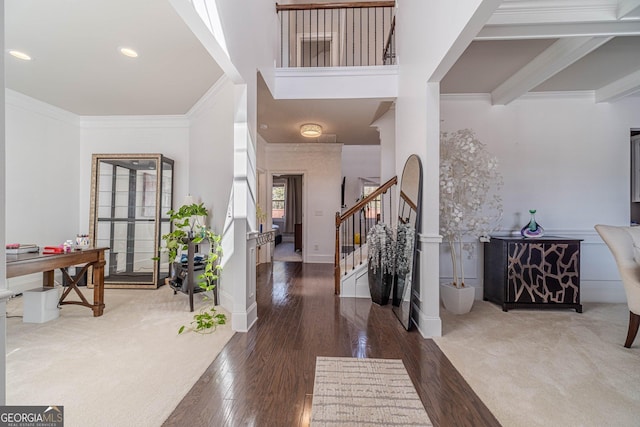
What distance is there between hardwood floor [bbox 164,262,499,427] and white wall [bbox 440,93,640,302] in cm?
170

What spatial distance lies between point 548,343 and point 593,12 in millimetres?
2726

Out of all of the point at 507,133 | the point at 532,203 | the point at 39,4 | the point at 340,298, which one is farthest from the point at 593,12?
the point at 39,4

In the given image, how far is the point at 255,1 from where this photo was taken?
3.04m

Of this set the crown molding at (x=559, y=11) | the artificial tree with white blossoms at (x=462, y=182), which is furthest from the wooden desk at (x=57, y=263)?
the crown molding at (x=559, y=11)

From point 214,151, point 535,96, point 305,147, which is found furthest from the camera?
point 305,147

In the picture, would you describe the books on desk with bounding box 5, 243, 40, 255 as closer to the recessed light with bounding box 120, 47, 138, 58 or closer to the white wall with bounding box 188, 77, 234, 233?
the white wall with bounding box 188, 77, 234, 233

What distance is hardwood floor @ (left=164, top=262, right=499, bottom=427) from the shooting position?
5.17 feet

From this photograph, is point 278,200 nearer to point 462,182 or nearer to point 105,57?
point 105,57

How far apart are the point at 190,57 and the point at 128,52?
1.90 feet

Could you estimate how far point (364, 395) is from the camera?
1.73 meters

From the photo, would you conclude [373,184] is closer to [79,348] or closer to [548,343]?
[548,343]

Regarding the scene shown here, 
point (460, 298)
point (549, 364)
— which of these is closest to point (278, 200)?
point (460, 298)

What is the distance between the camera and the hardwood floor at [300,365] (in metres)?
1.58

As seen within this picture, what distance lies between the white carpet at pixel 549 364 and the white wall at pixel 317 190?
141 inches
